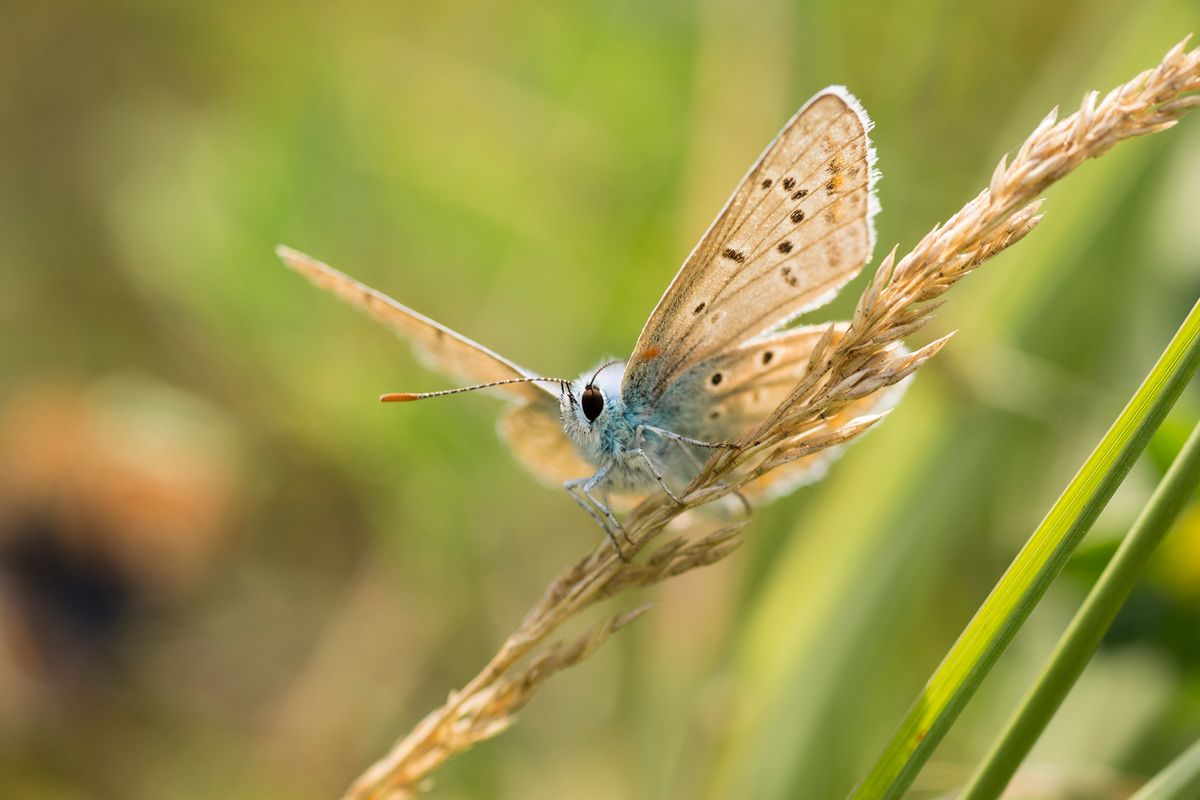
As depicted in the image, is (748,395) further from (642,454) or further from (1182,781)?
(1182,781)

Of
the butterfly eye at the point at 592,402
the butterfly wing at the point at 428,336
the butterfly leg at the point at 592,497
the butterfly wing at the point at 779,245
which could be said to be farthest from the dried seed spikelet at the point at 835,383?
the butterfly wing at the point at 428,336

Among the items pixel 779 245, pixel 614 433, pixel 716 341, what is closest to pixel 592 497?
pixel 614 433

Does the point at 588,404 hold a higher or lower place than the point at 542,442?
lower

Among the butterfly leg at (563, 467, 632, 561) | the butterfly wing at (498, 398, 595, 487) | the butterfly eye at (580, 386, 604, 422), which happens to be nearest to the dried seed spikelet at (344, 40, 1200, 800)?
the butterfly leg at (563, 467, 632, 561)

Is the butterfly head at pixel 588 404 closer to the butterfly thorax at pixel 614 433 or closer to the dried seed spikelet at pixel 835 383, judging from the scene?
the butterfly thorax at pixel 614 433

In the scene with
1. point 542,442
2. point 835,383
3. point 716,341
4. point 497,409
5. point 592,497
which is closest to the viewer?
point 835,383

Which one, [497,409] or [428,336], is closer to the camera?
[428,336]

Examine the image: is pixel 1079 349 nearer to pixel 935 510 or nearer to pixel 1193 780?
pixel 935 510
